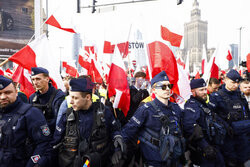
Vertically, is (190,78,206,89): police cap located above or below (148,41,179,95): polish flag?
below

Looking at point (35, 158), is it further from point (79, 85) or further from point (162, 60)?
point (162, 60)

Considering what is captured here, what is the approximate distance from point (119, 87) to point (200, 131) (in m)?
1.88

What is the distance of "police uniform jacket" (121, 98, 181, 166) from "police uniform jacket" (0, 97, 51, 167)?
118cm

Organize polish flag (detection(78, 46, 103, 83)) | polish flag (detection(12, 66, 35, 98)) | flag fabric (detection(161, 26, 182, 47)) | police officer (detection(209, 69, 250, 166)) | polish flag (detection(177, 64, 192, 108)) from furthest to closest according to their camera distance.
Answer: polish flag (detection(78, 46, 103, 83)) < polish flag (detection(12, 66, 35, 98)) < flag fabric (detection(161, 26, 182, 47)) < polish flag (detection(177, 64, 192, 108)) < police officer (detection(209, 69, 250, 166))

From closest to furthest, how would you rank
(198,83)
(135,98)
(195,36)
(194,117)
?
(194,117) → (198,83) → (135,98) → (195,36)

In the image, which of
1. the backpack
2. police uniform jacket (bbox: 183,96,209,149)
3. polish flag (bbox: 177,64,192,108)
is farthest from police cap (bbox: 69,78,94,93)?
polish flag (bbox: 177,64,192,108)

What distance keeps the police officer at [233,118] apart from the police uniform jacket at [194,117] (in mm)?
723

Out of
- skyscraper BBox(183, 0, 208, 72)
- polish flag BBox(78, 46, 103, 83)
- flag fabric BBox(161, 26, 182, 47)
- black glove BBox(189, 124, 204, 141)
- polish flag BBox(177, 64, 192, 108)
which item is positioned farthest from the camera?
skyscraper BBox(183, 0, 208, 72)

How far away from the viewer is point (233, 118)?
4684 millimetres

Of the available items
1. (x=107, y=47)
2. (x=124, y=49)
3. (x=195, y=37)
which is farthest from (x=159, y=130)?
(x=195, y=37)

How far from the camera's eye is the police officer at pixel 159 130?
331cm

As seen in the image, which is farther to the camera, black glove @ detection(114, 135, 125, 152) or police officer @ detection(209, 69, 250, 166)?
police officer @ detection(209, 69, 250, 166)

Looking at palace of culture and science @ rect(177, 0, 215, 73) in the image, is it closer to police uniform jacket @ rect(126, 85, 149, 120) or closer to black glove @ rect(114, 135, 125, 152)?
police uniform jacket @ rect(126, 85, 149, 120)

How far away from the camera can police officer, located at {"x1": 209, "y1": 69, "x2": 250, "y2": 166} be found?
4.69 metres
